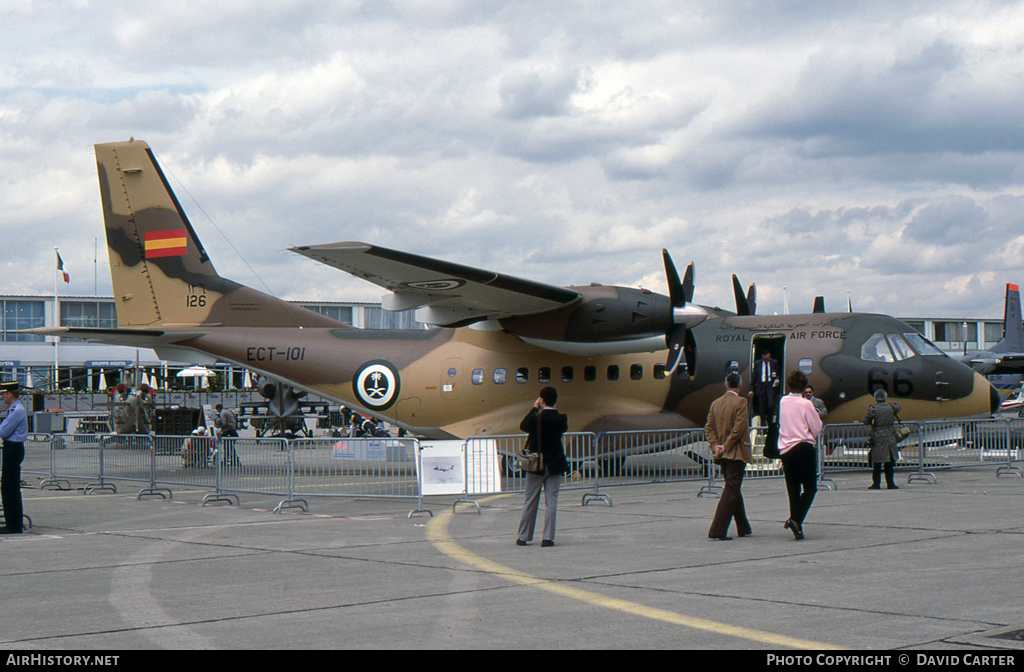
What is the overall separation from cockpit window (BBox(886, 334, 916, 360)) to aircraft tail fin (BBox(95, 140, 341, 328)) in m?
12.4

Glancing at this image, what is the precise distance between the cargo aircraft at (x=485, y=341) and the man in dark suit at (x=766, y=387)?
206mm

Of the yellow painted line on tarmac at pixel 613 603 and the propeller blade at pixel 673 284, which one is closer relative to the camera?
the yellow painted line on tarmac at pixel 613 603

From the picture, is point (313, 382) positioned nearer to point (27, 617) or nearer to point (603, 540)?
point (603, 540)

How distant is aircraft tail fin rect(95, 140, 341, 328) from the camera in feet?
73.8

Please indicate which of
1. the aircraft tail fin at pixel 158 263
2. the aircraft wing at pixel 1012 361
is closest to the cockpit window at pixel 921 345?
the aircraft tail fin at pixel 158 263

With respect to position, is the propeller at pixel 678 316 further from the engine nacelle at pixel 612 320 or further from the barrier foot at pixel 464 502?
the barrier foot at pixel 464 502

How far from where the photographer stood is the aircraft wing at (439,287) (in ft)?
53.7

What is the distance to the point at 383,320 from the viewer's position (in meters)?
81.9

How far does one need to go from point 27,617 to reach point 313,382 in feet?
47.8

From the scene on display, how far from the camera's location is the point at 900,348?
19.1 metres

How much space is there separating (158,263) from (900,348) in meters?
16.8

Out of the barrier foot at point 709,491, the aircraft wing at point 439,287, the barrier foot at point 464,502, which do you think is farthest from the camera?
the aircraft wing at point 439,287

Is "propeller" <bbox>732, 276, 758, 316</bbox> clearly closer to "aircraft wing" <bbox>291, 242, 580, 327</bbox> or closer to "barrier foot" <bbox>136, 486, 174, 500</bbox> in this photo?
"aircraft wing" <bbox>291, 242, 580, 327</bbox>

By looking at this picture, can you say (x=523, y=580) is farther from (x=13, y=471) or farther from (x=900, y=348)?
(x=900, y=348)
